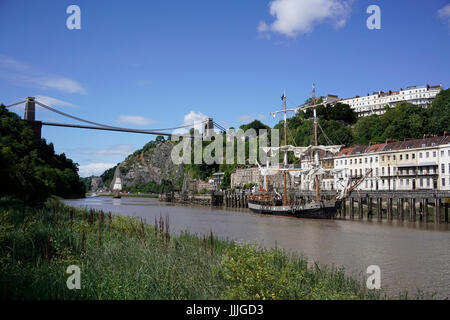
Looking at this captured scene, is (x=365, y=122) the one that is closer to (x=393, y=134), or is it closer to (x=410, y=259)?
(x=393, y=134)

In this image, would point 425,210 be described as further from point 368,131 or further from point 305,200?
point 368,131

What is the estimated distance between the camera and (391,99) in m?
107

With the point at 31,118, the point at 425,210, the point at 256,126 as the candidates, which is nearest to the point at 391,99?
the point at 256,126

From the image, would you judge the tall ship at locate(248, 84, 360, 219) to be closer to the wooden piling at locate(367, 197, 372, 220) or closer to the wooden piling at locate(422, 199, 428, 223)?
the wooden piling at locate(367, 197, 372, 220)

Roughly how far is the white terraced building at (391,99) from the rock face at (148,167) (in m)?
79.8

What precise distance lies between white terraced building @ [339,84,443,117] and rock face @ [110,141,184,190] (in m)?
79.8

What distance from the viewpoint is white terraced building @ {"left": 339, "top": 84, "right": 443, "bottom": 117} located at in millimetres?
100938

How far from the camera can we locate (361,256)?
51.2ft

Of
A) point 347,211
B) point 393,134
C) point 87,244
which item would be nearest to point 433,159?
point 347,211

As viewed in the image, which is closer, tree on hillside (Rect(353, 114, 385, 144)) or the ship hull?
the ship hull

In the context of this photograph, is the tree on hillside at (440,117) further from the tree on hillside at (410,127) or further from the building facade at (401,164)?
the building facade at (401,164)

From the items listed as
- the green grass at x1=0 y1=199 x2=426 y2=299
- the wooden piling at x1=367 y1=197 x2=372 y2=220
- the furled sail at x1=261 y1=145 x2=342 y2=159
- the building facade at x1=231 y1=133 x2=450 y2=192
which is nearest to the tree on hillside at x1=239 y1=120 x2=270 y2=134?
the building facade at x1=231 y1=133 x2=450 y2=192

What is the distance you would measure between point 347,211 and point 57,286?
1527 inches

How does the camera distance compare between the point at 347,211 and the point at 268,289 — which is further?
the point at 347,211
